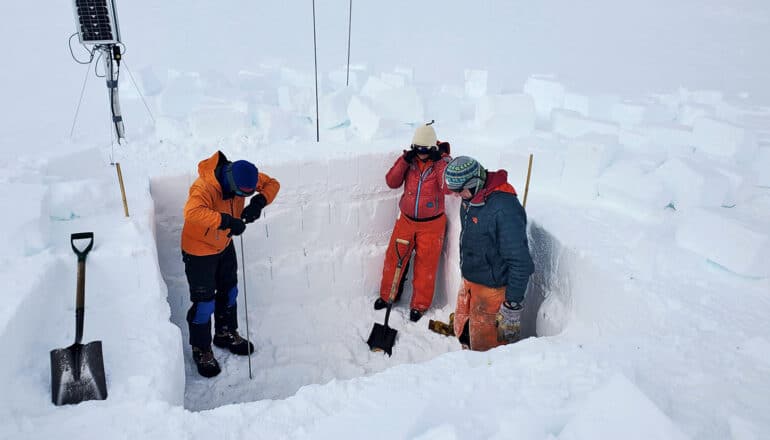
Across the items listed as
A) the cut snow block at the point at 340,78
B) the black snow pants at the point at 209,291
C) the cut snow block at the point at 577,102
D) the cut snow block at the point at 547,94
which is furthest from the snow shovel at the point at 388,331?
the cut snow block at the point at 340,78

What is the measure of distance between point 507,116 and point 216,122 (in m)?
3.37

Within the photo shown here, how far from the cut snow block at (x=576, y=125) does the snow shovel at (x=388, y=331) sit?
2.69m

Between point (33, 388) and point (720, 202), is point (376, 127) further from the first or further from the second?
point (33, 388)

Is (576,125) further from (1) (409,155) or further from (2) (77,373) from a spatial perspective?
(2) (77,373)

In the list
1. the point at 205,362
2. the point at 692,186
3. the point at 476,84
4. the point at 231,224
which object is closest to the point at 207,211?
the point at 231,224

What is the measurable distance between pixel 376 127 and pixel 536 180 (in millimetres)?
1921

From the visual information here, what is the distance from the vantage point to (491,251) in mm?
3055

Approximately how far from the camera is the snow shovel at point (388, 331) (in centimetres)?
395

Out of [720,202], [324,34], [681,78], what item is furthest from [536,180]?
[324,34]

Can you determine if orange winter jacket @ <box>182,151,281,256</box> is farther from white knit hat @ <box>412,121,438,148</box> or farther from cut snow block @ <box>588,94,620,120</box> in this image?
cut snow block @ <box>588,94,620,120</box>

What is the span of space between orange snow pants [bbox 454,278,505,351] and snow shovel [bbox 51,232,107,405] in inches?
88.5

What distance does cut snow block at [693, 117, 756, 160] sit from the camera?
16.4ft

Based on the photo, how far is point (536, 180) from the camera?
13.6ft

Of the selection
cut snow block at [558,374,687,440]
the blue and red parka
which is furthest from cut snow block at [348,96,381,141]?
cut snow block at [558,374,687,440]
